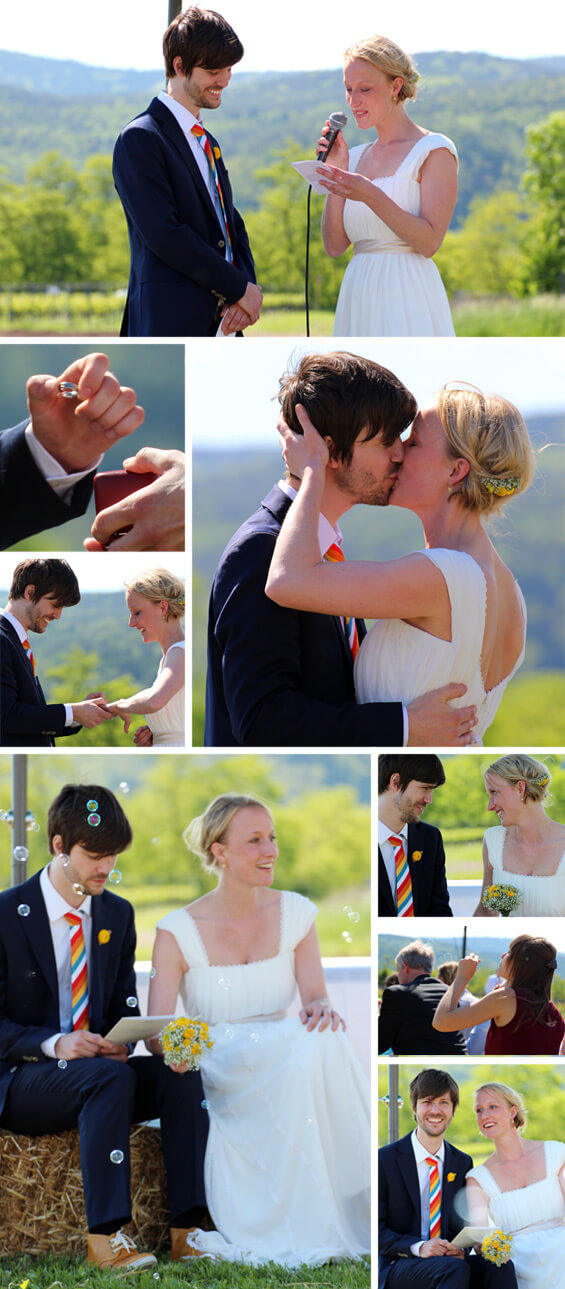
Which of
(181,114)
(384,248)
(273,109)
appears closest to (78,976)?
(384,248)

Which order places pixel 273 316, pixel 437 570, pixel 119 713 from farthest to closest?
pixel 273 316, pixel 119 713, pixel 437 570

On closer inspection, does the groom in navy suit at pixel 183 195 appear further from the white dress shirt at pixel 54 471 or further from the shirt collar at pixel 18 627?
the shirt collar at pixel 18 627

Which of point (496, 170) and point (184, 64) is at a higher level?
point (496, 170)

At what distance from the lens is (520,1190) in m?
3.17

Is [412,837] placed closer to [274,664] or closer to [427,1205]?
[274,664]

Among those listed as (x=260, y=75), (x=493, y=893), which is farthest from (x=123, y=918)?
(x=260, y=75)

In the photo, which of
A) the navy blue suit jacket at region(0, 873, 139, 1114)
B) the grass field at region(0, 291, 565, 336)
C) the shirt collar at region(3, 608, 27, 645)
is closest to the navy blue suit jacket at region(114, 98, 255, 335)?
the shirt collar at region(3, 608, 27, 645)

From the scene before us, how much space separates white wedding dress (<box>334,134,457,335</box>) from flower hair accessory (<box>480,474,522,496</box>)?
0.95 m

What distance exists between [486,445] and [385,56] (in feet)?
4.50

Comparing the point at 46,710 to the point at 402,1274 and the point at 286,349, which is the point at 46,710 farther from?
the point at 402,1274

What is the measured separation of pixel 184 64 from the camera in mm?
3771

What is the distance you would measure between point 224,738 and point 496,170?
4275 cm

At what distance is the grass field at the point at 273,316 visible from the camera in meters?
22.9

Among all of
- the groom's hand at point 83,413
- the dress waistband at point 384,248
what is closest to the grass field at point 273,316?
the dress waistband at point 384,248
